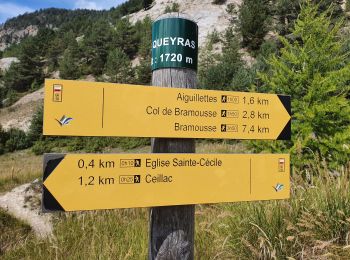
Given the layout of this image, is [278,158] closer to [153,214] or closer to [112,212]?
[153,214]

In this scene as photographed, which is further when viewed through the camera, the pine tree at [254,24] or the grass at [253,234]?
the pine tree at [254,24]

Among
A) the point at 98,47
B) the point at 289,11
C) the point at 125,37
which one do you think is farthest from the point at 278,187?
the point at 98,47

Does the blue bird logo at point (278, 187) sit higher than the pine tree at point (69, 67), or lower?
lower

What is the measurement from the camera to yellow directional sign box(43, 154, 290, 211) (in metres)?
1.90

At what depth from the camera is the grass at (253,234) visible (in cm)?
291

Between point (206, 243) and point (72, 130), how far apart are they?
6.49 ft

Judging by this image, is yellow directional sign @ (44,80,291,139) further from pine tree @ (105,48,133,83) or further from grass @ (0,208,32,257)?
pine tree @ (105,48,133,83)

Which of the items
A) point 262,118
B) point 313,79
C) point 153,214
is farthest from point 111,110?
point 313,79

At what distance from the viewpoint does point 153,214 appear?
7.32ft

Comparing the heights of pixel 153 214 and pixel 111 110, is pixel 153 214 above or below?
below

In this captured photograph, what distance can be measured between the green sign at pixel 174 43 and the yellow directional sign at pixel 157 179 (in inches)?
25.1

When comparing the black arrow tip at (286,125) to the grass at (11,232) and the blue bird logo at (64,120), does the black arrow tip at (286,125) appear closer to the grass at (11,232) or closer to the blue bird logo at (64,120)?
the blue bird logo at (64,120)

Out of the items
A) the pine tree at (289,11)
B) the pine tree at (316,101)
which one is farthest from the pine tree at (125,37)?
the pine tree at (316,101)

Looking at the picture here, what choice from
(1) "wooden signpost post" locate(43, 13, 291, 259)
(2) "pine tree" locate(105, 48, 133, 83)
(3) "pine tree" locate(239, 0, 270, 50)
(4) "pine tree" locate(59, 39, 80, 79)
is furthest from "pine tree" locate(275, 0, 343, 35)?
(1) "wooden signpost post" locate(43, 13, 291, 259)
